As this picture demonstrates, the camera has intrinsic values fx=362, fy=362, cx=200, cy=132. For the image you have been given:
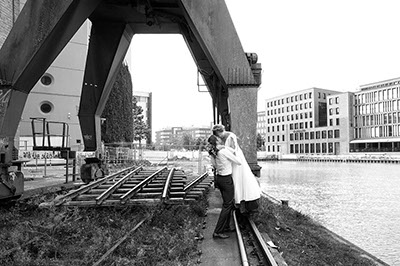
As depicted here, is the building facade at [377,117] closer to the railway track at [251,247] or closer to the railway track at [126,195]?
the railway track at [126,195]

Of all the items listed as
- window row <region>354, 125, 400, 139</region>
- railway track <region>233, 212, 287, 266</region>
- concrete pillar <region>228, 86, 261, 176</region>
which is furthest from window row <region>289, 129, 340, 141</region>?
railway track <region>233, 212, 287, 266</region>

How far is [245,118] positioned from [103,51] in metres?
4.61

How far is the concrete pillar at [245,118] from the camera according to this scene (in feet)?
24.2

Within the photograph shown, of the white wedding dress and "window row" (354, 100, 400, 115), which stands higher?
"window row" (354, 100, 400, 115)

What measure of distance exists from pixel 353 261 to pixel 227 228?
2893 millimetres

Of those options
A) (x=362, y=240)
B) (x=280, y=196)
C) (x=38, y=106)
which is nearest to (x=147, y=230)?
(x=362, y=240)

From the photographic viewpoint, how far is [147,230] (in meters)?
5.99

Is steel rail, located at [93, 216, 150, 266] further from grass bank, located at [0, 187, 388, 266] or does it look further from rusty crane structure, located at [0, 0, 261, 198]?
rusty crane structure, located at [0, 0, 261, 198]

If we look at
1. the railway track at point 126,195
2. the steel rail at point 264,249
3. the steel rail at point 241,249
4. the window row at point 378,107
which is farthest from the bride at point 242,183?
the window row at point 378,107

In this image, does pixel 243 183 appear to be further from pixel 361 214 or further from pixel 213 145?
pixel 361 214

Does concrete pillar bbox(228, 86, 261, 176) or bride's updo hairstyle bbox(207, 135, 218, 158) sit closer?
bride's updo hairstyle bbox(207, 135, 218, 158)

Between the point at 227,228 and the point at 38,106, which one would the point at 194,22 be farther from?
the point at 38,106

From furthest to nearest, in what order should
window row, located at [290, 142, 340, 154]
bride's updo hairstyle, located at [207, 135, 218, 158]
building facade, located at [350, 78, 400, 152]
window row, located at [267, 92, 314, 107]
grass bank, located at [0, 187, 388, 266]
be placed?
1. window row, located at [267, 92, 314, 107]
2. window row, located at [290, 142, 340, 154]
3. building facade, located at [350, 78, 400, 152]
4. bride's updo hairstyle, located at [207, 135, 218, 158]
5. grass bank, located at [0, 187, 388, 266]

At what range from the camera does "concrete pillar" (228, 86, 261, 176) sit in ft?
24.2
